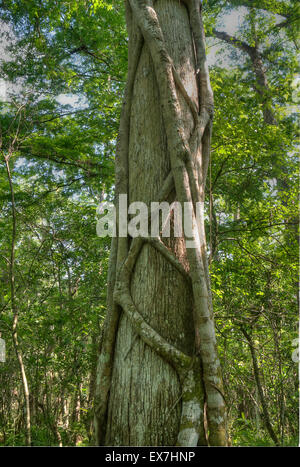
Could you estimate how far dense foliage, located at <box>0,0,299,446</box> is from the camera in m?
4.03

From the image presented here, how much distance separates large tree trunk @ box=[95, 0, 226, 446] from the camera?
57.9 inches

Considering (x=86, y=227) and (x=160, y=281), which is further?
(x=86, y=227)

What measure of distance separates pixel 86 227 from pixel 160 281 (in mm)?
3205

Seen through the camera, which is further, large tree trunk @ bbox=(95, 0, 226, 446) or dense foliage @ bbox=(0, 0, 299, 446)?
dense foliage @ bbox=(0, 0, 299, 446)

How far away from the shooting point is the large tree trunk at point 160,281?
1.47 metres

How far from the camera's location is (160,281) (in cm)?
171

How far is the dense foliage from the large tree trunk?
174 cm

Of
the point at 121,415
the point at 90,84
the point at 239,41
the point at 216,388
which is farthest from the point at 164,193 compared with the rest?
the point at 239,41

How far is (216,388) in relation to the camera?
1.47m

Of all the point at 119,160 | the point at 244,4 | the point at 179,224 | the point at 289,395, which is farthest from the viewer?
the point at 244,4

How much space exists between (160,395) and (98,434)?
1.46 ft

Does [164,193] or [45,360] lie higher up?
[164,193]

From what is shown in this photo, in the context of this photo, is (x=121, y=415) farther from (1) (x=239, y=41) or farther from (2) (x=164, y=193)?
(1) (x=239, y=41)

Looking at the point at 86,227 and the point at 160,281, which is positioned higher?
the point at 86,227
